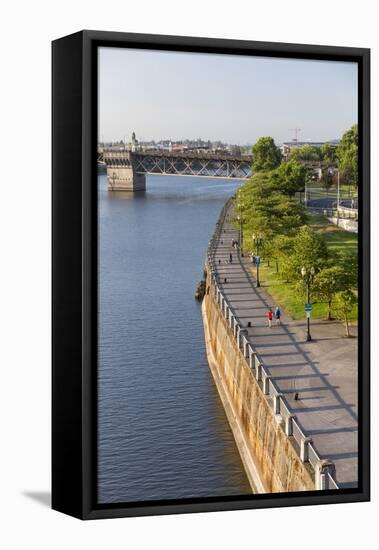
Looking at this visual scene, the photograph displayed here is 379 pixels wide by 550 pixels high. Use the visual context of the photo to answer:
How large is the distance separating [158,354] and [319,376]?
1927mm

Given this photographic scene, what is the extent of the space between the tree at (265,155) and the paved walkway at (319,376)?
839mm

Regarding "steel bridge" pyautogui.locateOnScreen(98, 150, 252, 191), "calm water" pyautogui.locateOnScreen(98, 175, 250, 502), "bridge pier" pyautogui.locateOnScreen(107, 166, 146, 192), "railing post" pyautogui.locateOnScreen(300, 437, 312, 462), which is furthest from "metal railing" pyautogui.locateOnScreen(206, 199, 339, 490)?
"bridge pier" pyautogui.locateOnScreen(107, 166, 146, 192)

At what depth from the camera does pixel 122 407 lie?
15.4m

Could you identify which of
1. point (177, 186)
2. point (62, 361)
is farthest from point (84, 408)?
point (177, 186)

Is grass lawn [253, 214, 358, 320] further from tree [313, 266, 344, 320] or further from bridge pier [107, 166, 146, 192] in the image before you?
bridge pier [107, 166, 146, 192]

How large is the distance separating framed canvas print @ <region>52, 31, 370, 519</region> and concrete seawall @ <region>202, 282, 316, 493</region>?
0.04 m

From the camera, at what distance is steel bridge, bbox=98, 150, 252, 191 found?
1623cm

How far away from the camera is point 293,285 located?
680 inches

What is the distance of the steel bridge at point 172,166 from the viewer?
1623cm

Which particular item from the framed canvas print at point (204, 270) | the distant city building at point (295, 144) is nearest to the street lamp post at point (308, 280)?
the framed canvas print at point (204, 270)

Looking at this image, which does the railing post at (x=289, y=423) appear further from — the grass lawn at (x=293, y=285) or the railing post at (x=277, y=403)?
the grass lawn at (x=293, y=285)

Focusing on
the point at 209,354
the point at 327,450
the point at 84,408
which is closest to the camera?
the point at 84,408

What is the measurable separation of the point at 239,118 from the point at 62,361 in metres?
3.62

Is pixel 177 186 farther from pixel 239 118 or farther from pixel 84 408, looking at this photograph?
pixel 84 408
